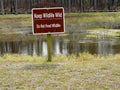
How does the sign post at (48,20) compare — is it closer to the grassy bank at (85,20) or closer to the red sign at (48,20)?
the red sign at (48,20)

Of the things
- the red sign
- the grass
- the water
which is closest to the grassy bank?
the water

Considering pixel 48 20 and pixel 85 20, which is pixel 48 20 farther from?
pixel 85 20

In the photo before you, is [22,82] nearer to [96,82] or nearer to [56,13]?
[96,82]

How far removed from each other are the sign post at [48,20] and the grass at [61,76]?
1385 mm

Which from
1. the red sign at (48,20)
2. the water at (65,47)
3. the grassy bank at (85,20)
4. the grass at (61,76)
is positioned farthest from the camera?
the grassy bank at (85,20)

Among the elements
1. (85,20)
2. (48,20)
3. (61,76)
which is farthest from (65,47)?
(85,20)

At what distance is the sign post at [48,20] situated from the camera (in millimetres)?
11211

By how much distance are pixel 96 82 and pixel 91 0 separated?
8067cm

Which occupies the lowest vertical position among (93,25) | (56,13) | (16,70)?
(93,25)

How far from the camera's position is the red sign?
11.2 metres

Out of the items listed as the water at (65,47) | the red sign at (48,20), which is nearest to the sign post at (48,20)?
the red sign at (48,20)

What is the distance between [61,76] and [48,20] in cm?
299

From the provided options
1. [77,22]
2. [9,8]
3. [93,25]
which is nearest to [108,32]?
[93,25]

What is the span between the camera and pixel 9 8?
270 feet
